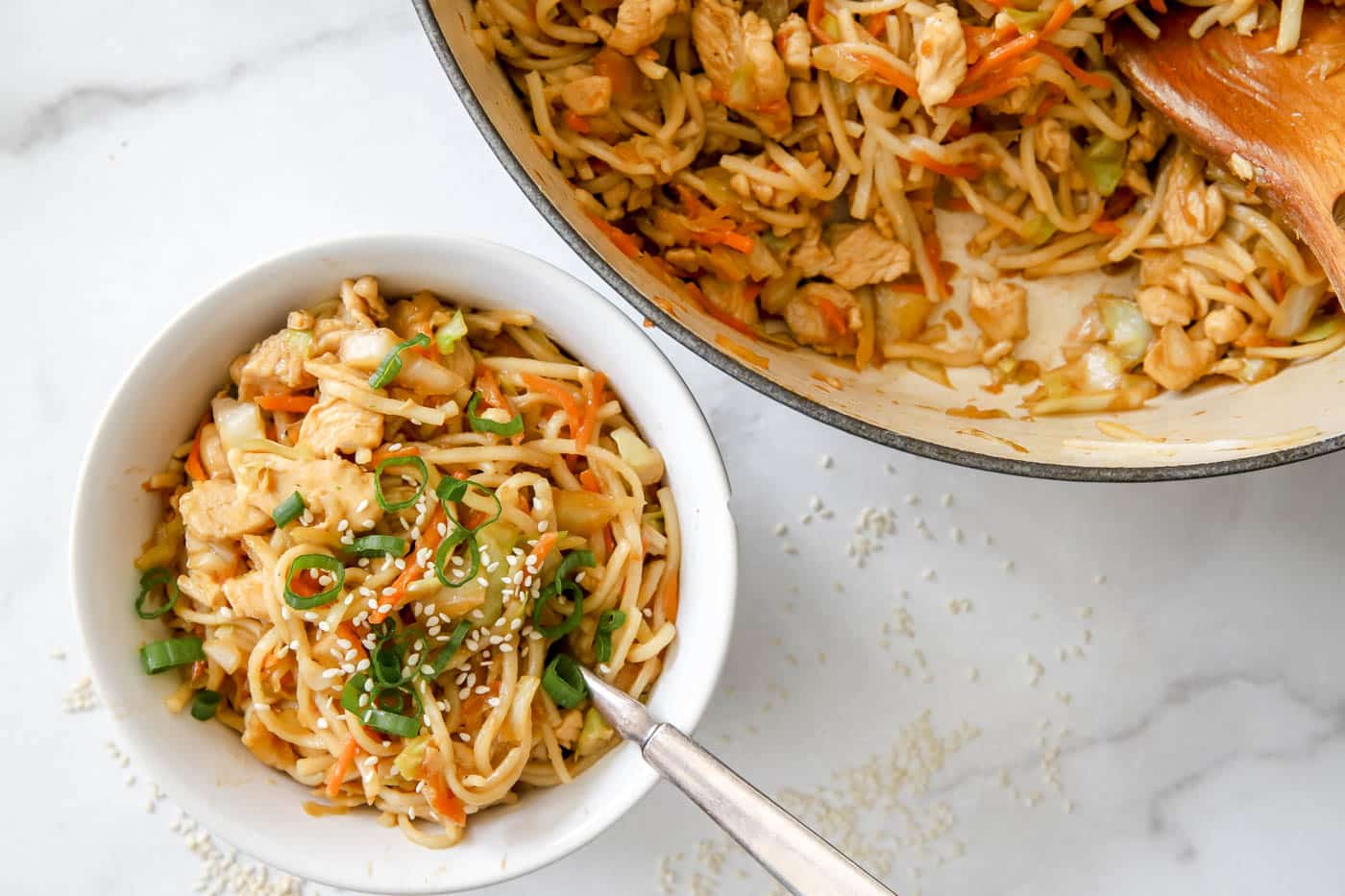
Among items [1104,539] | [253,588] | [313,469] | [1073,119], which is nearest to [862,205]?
[1073,119]

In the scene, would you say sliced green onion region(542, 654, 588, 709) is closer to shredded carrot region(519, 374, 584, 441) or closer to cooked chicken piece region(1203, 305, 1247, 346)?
shredded carrot region(519, 374, 584, 441)

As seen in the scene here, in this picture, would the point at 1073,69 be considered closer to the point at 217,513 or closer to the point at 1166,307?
the point at 1166,307

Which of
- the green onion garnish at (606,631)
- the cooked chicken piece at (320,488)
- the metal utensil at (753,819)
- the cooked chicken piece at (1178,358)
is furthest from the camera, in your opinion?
the cooked chicken piece at (1178,358)

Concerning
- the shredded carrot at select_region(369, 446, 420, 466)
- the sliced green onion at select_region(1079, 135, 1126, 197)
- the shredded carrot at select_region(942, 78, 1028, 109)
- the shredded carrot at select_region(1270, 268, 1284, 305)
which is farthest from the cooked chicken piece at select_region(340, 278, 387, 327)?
the shredded carrot at select_region(1270, 268, 1284, 305)

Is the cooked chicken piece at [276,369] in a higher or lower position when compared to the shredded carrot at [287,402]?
higher

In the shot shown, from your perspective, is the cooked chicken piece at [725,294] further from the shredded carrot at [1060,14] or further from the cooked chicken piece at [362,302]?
the shredded carrot at [1060,14]

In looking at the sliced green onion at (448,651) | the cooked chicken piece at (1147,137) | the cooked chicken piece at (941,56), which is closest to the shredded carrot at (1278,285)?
the cooked chicken piece at (1147,137)
